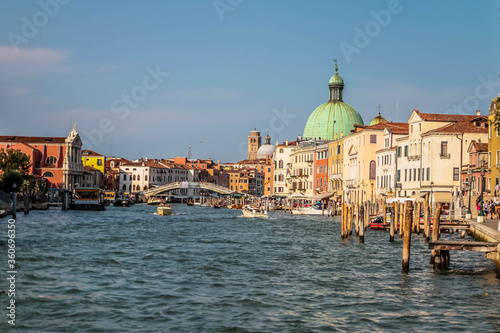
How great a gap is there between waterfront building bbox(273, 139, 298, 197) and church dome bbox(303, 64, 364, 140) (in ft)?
8.88

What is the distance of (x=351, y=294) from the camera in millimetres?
15023

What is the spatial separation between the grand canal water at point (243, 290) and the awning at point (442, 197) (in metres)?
18.2

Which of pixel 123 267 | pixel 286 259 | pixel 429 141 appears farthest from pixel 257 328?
pixel 429 141

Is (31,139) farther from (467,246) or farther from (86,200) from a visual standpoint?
(467,246)

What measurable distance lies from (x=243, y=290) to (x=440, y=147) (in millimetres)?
30836

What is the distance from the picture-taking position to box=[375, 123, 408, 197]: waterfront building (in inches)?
2037

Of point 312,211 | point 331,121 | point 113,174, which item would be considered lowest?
point 312,211

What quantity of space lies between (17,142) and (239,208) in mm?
26689

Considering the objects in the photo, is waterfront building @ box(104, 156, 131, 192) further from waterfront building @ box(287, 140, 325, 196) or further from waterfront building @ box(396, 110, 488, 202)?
waterfront building @ box(396, 110, 488, 202)

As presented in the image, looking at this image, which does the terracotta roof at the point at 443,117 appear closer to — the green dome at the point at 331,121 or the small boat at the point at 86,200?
the small boat at the point at 86,200

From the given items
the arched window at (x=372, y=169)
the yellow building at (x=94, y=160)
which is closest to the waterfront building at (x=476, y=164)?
the arched window at (x=372, y=169)

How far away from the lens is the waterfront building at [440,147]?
43094 mm

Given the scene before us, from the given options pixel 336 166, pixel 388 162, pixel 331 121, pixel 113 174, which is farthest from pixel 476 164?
pixel 113 174

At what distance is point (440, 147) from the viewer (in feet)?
143
